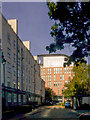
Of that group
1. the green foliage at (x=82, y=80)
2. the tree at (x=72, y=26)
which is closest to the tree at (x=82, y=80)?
Answer: the green foliage at (x=82, y=80)

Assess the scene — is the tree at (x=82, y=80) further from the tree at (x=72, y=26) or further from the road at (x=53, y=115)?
the tree at (x=72, y=26)

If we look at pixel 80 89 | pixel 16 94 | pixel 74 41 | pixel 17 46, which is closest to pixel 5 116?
pixel 74 41

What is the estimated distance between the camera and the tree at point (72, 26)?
27.2ft

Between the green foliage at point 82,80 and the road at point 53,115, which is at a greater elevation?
the green foliage at point 82,80

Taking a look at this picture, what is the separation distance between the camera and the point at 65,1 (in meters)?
8.26

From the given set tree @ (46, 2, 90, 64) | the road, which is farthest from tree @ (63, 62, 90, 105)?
tree @ (46, 2, 90, 64)

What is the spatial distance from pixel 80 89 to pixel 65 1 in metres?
40.3

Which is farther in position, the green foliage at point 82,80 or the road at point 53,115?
the green foliage at point 82,80

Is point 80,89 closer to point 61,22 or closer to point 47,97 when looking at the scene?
point 61,22

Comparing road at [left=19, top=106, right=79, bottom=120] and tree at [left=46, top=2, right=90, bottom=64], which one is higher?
tree at [left=46, top=2, right=90, bottom=64]

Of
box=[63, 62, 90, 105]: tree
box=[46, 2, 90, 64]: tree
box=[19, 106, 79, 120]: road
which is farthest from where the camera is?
box=[63, 62, 90, 105]: tree

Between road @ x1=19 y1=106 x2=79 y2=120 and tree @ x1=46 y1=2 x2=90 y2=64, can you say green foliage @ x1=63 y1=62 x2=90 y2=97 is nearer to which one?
road @ x1=19 y1=106 x2=79 y2=120

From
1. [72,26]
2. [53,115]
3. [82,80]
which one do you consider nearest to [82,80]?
[82,80]

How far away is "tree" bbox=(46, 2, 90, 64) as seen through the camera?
8.30 m
